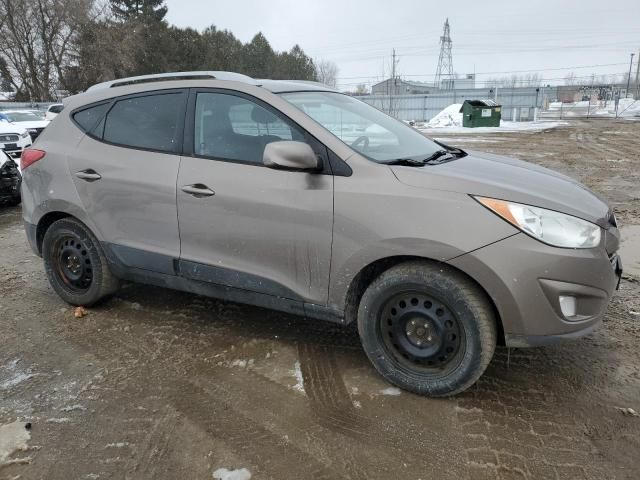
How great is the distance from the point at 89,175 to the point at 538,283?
3094 mm

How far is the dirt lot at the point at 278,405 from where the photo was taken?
2.33 metres

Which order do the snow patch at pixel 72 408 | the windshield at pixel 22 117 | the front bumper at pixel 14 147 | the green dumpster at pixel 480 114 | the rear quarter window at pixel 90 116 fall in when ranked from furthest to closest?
the green dumpster at pixel 480 114
the windshield at pixel 22 117
the front bumper at pixel 14 147
the rear quarter window at pixel 90 116
the snow patch at pixel 72 408

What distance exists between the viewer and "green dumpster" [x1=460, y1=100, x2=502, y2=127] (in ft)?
Result: 103

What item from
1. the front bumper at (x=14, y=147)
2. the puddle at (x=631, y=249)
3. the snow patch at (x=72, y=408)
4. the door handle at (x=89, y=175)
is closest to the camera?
the snow patch at (x=72, y=408)

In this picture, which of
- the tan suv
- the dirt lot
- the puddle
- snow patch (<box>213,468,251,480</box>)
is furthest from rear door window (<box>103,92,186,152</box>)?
the puddle

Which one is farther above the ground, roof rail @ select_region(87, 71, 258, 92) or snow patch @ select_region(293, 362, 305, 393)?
roof rail @ select_region(87, 71, 258, 92)

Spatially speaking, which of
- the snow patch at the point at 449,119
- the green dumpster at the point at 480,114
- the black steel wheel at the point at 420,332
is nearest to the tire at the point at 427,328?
the black steel wheel at the point at 420,332

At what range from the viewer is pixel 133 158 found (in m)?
3.48

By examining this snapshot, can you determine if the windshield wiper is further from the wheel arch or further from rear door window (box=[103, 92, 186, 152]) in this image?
rear door window (box=[103, 92, 186, 152])

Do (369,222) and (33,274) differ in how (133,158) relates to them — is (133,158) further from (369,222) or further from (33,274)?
(33,274)

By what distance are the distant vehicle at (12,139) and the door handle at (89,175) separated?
26.8 feet

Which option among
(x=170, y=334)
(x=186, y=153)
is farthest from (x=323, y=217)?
(x=170, y=334)

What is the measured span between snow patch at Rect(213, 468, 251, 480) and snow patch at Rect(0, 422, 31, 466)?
0.96 metres

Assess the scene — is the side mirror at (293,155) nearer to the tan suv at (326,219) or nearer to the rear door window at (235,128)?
the tan suv at (326,219)
